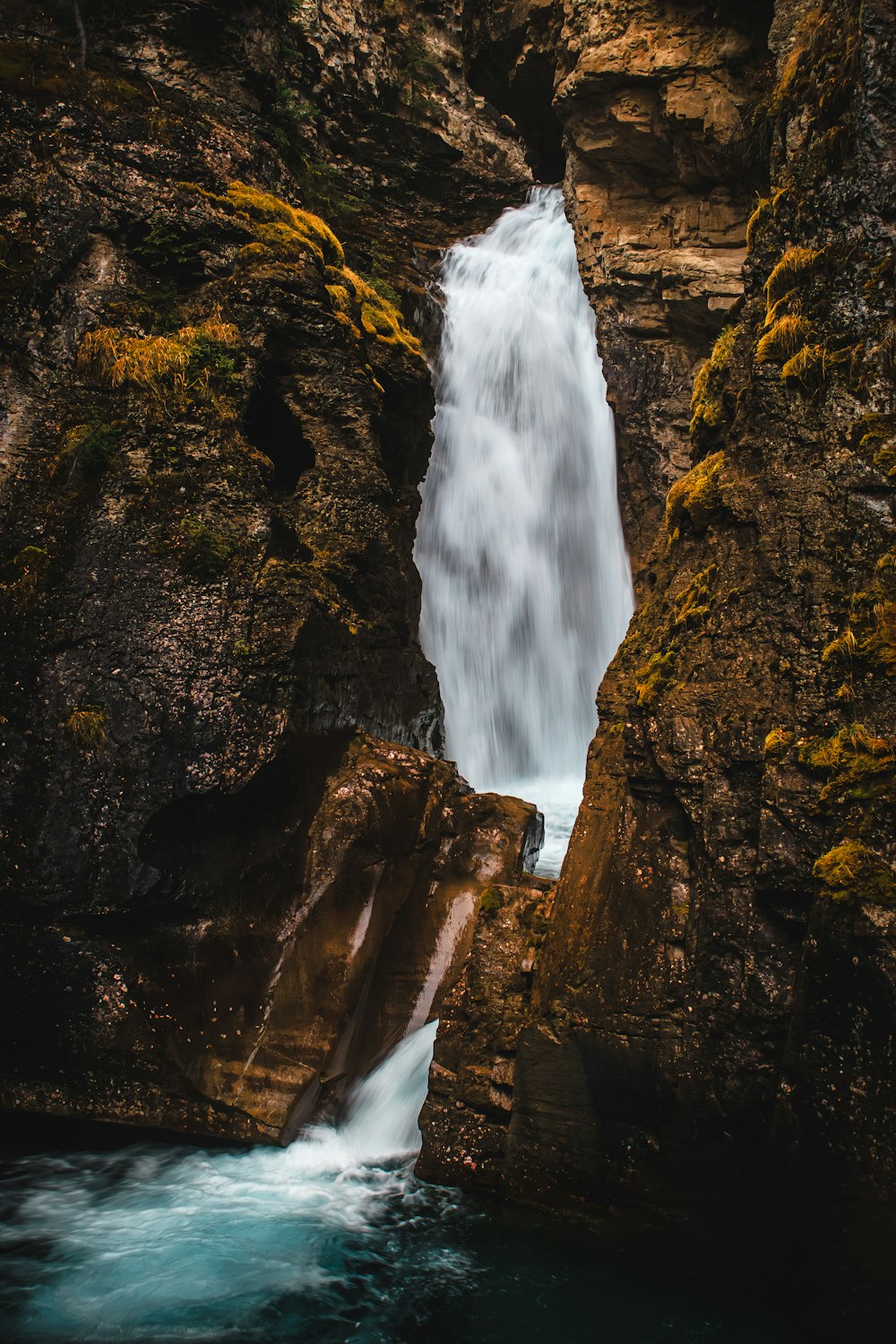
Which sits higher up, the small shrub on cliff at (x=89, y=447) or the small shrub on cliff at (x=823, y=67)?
the small shrub on cliff at (x=823, y=67)

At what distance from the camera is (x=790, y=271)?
19.0ft

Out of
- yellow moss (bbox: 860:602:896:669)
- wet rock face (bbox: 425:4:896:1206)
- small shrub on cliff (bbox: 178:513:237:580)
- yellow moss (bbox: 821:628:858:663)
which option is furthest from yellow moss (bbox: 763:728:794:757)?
small shrub on cliff (bbox: 178:513:237:580)

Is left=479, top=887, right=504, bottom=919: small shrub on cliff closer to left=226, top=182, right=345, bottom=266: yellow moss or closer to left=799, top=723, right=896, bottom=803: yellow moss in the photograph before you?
left=799, top=723, right=896, bottom=803: yellow moss

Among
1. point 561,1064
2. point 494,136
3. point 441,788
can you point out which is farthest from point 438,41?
point 561,1064

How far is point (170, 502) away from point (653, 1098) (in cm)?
611

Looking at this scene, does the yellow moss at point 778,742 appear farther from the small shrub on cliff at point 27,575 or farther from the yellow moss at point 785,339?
the small shrub on cliff at point 27,575

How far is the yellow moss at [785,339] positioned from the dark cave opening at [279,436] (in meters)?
4.70

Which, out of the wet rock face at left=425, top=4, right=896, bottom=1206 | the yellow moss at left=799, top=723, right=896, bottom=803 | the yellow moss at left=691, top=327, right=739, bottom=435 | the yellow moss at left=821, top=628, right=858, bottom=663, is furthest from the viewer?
the yellow moss at left=691, top=327, right=739, bottom=435

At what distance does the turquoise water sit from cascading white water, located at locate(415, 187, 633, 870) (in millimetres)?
7006

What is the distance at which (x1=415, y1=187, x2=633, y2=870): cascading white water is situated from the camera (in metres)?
14.0

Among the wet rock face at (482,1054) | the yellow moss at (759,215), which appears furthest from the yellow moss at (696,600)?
the yellow moss at (759,215)

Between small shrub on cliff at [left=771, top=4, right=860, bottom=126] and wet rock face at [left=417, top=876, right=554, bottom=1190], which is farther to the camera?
wet rock face at [left=417, top=876, right=554, bottom=1190]

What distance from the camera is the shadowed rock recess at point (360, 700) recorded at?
4906mm

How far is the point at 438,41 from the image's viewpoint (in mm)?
20125
